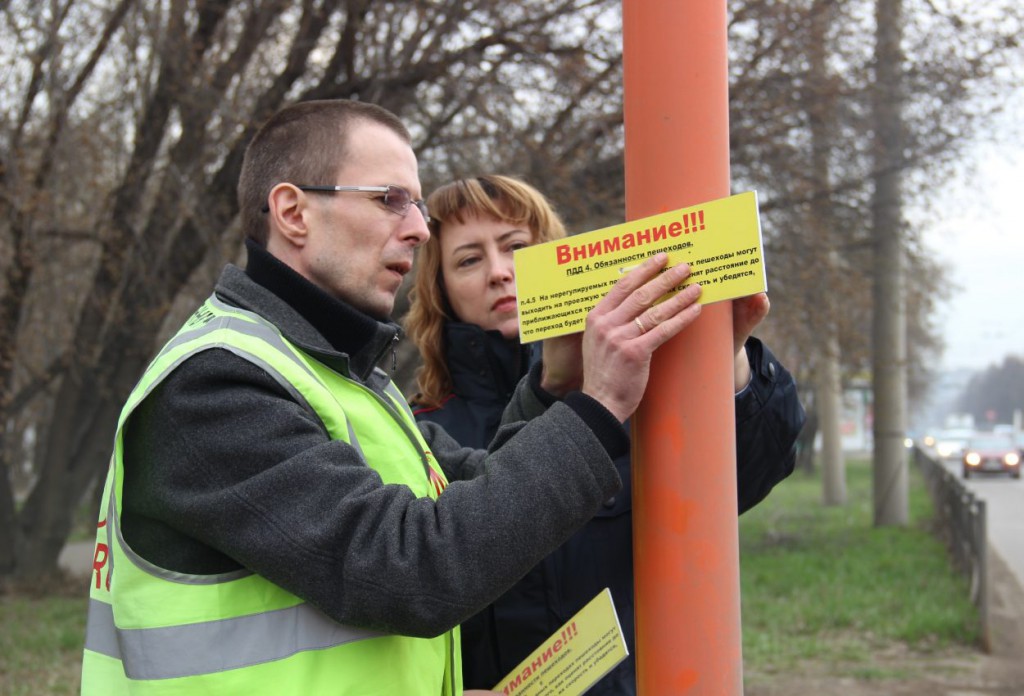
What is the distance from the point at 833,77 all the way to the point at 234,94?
515 centimetres

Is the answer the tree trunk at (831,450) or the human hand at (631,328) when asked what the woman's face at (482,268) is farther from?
the tree trunk at (831,450)

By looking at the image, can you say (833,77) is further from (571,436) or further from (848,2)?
(571,436)

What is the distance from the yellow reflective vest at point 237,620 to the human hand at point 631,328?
1.10 feet

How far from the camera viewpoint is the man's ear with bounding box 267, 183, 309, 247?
1743 mm

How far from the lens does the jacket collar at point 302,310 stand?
5.46 feet

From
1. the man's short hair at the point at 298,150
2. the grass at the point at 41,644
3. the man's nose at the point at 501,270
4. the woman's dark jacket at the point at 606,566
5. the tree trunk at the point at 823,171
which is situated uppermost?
the tree trunk at the point at 823,171

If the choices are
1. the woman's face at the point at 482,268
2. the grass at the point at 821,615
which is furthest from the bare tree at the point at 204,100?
the woman's face at the point at 482,268

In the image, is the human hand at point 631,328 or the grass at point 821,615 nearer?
the human hand at point 631,328

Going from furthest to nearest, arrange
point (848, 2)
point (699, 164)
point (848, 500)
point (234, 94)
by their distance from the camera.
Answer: point (848, 500), point (848, 2), point (234, 94), point (699, 164)

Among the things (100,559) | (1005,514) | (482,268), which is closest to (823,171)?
(482,268)

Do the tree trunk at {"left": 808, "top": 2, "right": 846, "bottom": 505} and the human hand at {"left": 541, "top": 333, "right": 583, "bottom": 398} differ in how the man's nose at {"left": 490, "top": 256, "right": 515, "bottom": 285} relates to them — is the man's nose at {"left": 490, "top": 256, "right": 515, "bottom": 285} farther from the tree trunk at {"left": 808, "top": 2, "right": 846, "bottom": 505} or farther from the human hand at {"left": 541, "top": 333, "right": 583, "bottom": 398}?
the tree trunk at {"left": 808, "top": 2, "right": 846, "bottom": 505}

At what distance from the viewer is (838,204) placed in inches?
440

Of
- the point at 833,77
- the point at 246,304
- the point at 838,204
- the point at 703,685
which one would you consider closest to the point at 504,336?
the point at 246,304

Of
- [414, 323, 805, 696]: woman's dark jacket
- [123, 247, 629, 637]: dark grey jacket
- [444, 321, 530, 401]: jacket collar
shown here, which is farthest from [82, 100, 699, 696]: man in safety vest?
[444, 321, 530, 401]: jacket collar
